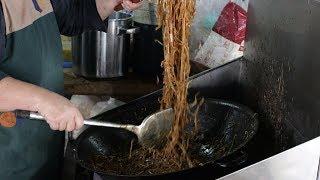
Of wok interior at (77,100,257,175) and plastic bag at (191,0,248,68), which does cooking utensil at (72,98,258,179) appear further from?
plastic bag at (191,0,248,68)

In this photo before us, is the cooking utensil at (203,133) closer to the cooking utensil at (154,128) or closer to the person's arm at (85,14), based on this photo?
the cooking utensil at (154,128)

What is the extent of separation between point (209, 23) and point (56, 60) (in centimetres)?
85

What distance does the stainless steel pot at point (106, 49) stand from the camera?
228 cm

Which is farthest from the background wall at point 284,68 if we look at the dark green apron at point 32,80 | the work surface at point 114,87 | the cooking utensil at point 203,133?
the dark green apron at point 32,80

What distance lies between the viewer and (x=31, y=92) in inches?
47.6

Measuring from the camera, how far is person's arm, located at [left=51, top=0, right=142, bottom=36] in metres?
1.79

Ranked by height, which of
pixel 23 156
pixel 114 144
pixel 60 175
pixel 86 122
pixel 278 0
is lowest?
pixel 60 175

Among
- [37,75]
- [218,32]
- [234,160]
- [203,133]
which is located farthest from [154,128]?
[218,32]

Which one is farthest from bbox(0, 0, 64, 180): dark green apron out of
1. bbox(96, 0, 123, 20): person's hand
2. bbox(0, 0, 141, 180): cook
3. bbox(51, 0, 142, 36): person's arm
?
bbox(96, 0, 123, 20): person's hand

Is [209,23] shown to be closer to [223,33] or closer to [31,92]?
[223,33]

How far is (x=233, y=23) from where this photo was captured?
1.95 metres

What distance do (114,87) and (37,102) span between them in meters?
1.07

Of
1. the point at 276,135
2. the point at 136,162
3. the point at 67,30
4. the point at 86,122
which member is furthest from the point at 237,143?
the point at 67,30

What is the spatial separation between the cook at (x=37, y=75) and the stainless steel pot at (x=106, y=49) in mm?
402
